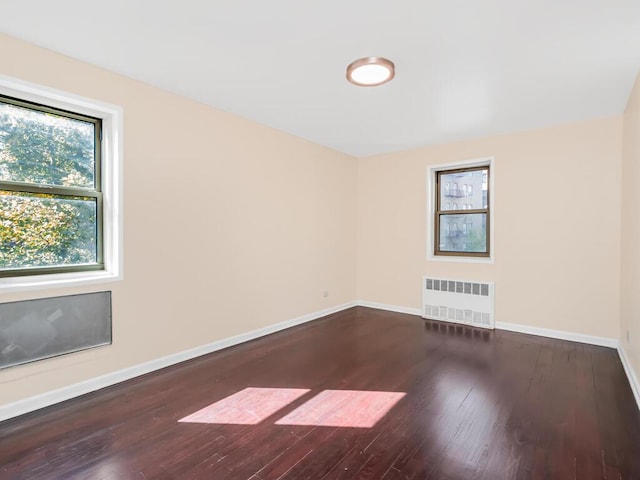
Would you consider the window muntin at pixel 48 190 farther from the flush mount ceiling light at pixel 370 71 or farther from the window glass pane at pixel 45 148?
the flush mount ceiling light at pixel 370 71

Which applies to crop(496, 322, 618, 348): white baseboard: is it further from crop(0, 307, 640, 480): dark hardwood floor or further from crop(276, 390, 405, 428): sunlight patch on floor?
crop(276, 390, 405, 428): sunlight patch on floor

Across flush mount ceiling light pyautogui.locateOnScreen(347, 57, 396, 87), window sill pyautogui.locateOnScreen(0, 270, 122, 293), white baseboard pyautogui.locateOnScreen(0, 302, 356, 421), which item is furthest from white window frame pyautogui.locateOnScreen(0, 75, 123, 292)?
flush mount ceiling light pyautogui.locateOnScreen(347, 57, 396, 87)

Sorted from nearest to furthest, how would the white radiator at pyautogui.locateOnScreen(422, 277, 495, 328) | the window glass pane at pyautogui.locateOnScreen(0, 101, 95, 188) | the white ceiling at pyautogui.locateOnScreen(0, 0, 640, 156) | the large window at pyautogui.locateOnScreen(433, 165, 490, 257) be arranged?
the white ceiling at pyautogui.locateOnScreen(0, 0, 640, 156) < the window glass pane at pyautogui.locateOnScreen(0, 101, 95, 188) < the white radiator at pyautogui.locateOnScreen(422, 277, 495, 328) < the large window at pyautogui.locateOnScreen(433, 165, 490, 257)

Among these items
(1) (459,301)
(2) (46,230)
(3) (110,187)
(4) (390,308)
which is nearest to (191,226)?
(3) (110,187)

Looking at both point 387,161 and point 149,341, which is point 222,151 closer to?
point 149,341

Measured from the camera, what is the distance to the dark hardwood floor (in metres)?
1.79

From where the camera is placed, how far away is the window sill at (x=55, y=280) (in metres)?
2.29

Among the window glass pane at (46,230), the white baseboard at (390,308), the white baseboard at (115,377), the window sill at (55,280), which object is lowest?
the white baseboard at (115,377)

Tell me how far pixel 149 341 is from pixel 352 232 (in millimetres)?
→ 3459

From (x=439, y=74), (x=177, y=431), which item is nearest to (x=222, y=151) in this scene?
(x=439, y=74)

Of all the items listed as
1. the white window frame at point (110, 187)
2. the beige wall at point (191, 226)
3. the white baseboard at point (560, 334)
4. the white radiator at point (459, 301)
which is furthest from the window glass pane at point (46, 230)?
the white baseboard at point (560, 334)

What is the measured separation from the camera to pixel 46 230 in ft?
8.20

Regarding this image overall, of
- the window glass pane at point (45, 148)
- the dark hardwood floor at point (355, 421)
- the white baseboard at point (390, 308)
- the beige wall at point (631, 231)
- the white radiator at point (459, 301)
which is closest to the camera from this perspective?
the dark hardwood floor at point (355, 421)

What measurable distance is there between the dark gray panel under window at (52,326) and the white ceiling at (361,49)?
183 centimetres
